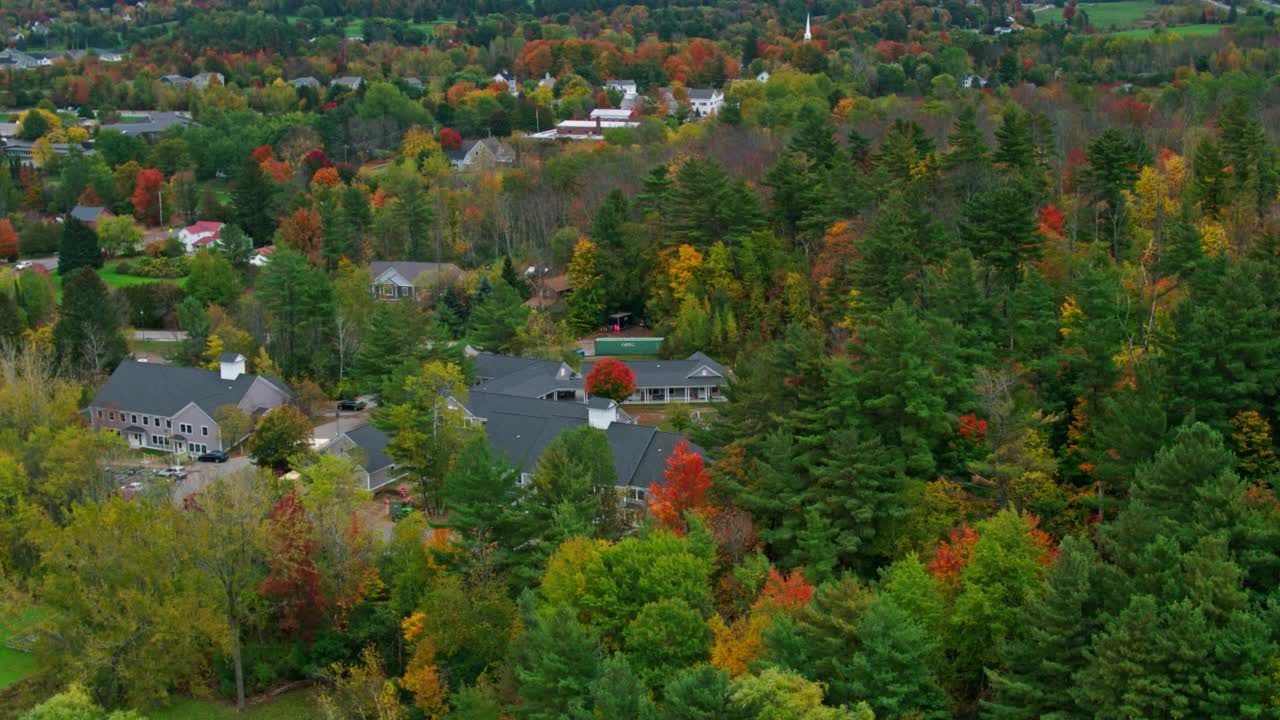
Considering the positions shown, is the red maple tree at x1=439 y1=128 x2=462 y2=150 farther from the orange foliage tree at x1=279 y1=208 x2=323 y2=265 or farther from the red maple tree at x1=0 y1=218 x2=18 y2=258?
the red maple tree at x1=0 y1=218 x2=18 y2=258

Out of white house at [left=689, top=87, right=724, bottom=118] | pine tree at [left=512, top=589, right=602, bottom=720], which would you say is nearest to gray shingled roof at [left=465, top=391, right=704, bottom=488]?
pine tree at [left=512, top=589, right=602, bottom=720]

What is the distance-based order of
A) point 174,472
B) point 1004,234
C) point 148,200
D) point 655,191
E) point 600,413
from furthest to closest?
point 148,200
point 655,191
point 174,472
point 600,413
point 1004,234

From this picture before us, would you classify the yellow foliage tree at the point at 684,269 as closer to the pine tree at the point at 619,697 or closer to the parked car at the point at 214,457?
the parked car at the point at 214,457

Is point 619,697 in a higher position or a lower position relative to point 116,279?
higher

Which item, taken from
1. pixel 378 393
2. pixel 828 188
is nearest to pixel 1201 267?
pixel 828 188

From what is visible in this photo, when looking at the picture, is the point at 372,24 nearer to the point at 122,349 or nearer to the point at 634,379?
the point at 122,349

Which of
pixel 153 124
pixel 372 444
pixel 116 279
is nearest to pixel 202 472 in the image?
pixel 372 444

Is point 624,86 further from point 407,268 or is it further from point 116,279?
point 116,279
